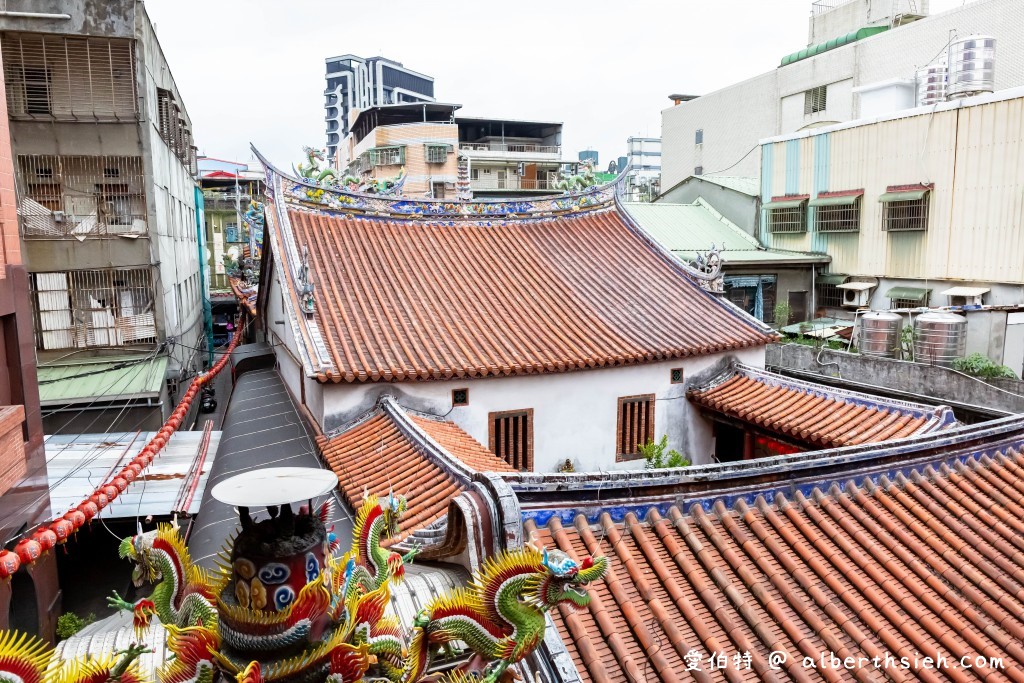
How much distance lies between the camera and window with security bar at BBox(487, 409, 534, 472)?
12.6m

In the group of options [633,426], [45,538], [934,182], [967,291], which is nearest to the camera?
[45,538]

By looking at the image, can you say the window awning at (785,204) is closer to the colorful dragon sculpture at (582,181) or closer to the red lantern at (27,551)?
the colorful dragon sculpture at (582,181)

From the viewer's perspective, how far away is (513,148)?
54094mm

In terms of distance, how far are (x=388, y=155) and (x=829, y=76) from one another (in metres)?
28.1

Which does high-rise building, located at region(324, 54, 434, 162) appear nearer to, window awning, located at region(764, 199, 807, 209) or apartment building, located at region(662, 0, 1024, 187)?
apartment building, located at region(662, 0, 1024, 187)

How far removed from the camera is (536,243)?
53.9ft

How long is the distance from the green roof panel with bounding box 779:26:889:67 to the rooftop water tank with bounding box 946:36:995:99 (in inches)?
441

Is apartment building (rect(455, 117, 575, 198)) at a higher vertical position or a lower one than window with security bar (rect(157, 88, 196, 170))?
higher

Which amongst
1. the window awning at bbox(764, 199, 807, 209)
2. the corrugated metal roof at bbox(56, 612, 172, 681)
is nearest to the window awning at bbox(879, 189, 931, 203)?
the window awning at bbox(764, 199, 807, 209)

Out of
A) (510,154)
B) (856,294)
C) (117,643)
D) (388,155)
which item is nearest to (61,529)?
(117,643)

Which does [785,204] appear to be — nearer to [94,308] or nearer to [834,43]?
[834,43]

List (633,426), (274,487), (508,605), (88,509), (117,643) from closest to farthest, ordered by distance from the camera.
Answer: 1. (274,487)
2. (508,605)
3. (117,643)
4. (88,509)
5. (633,426)

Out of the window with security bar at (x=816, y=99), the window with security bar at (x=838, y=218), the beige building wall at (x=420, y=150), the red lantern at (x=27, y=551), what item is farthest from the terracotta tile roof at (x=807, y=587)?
the beige building wall at (x=420, y=150)

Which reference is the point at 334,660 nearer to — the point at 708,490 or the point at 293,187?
the point at 708,490
